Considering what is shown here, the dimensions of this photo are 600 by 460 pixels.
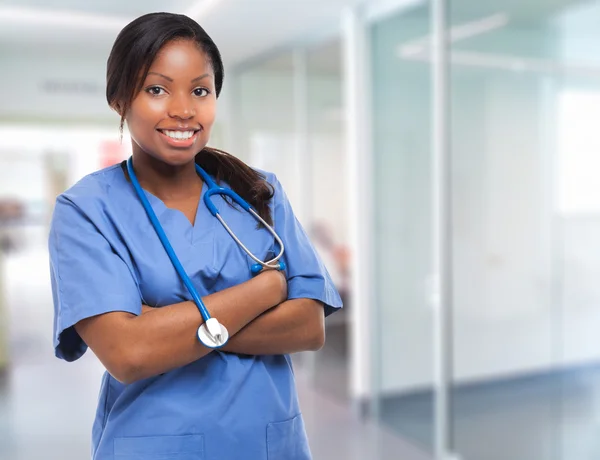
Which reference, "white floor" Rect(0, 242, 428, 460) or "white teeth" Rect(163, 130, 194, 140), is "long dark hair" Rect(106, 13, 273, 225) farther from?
"white floor" Rect(0, 242, 428, 460)

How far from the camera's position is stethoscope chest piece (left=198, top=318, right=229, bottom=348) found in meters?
0.82

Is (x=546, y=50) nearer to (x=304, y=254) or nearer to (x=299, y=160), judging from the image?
(x=304, y=254)

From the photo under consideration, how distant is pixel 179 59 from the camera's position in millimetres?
826

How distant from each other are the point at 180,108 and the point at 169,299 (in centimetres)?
27

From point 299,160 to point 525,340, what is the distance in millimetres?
2064

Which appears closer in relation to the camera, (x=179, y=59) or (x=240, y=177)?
(x=179, y=59)

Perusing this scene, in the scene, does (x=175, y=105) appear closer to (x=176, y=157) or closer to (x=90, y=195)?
(x=176, y=157)

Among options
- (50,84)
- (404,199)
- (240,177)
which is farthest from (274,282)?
(404,199)

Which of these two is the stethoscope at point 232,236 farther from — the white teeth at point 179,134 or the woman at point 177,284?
the white teeth at point 179,134

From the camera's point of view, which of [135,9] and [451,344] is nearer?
[135,9]

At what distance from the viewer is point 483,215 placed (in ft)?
8.51

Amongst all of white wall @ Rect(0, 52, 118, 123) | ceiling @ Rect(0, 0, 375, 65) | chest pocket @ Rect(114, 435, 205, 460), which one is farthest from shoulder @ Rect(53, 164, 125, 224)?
white wall @ Rect(0, 52, 118, 123)

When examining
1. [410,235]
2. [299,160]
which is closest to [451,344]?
[410,235]

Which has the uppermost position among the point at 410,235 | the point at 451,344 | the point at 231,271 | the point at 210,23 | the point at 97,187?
the point at 210,23
